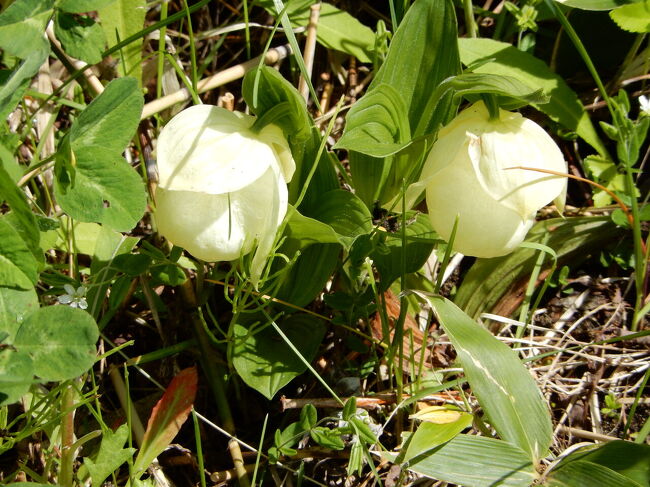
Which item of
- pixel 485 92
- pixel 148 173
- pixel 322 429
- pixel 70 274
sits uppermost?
pixel 485 92

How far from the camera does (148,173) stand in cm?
157

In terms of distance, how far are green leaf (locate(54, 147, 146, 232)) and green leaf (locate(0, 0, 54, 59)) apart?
173 mm

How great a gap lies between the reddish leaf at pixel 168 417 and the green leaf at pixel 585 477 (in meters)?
0.67

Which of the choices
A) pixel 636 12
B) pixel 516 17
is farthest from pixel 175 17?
pixel 636 12

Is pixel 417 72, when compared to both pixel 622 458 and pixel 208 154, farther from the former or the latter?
pixel 622 458

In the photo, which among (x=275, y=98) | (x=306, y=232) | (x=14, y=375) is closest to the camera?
(x=14, y=375)

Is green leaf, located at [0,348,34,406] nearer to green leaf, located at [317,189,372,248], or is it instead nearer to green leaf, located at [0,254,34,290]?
green leaf, located at [0,254,34,290]

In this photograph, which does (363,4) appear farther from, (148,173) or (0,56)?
(0,56)

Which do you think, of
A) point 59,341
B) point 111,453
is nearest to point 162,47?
point 59,341

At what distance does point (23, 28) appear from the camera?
1.05 metres

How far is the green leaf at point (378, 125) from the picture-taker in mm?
1199

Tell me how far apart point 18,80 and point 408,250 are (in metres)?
0.80

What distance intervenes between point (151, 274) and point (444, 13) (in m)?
0.80

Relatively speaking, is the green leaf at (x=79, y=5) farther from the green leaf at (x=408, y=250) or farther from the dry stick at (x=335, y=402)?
the dry stick at (x=335, y=402)
